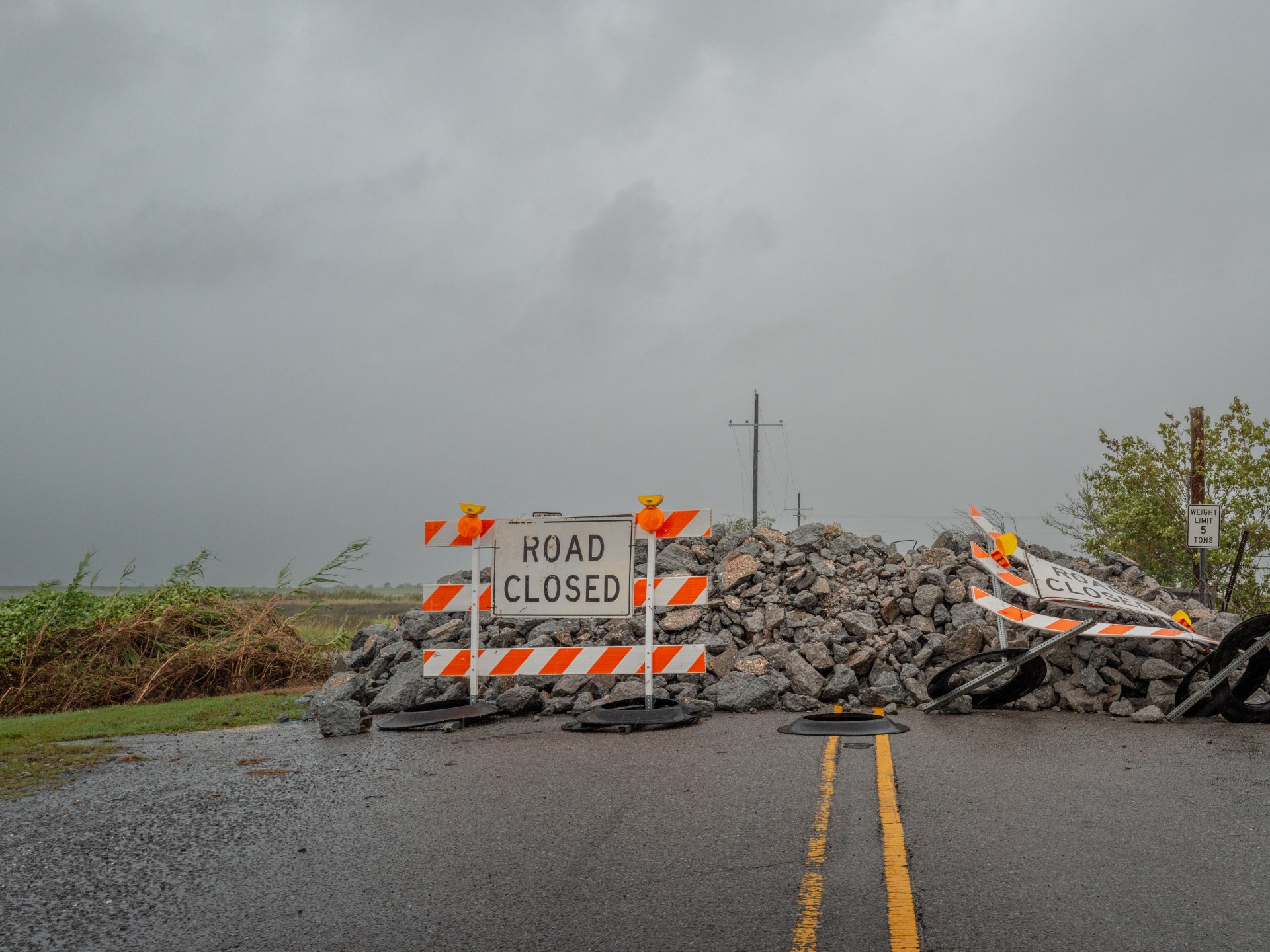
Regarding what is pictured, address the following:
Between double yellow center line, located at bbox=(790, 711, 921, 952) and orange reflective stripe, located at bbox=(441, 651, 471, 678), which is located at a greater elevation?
orange reflective stripe, located at bbox=(441, 651, 471, 678)

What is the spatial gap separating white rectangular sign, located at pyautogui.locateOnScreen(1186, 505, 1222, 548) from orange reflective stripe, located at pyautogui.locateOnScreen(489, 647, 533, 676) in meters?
18.4

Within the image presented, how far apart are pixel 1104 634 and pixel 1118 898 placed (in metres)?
6.54

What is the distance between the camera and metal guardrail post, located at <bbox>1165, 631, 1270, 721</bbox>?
30.7ft

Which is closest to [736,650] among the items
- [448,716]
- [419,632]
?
[448,716]

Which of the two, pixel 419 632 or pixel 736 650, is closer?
pixel 736 650

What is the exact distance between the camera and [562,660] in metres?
10.1

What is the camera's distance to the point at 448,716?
9.94 metres

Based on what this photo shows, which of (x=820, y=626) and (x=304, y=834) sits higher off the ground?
(x=820, y=626)

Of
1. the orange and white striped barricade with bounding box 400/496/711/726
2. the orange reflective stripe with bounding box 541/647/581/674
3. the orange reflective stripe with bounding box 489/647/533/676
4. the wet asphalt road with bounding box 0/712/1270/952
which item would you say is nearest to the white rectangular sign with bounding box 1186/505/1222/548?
the wet asphalt road with bounding box 0/712/1270/952

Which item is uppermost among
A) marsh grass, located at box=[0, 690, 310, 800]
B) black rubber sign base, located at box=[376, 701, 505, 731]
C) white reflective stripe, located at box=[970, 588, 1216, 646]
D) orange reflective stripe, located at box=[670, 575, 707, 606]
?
orange reflective stripe, located at box=[670, 575, 707, 606]

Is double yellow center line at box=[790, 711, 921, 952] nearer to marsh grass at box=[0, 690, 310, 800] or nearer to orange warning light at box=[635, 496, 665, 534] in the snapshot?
orange warning light at box=[635, 496, 665, 534]

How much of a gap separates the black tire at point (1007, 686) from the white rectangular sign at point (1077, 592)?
0.86 meters

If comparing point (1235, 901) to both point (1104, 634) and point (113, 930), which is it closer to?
point (113, 930)

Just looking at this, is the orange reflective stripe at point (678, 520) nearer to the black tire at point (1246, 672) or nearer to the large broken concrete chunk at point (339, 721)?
the large broken concrete chunk at point (339, 721)
